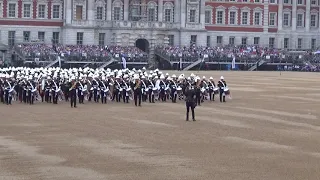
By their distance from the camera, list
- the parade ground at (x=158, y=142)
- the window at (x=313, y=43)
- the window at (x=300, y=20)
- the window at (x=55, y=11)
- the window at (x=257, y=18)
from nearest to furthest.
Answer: the parade ground at (x=158, y=142), the window at (x=55, y=11), the window at (x=257, y=18), the window at (x=300, y=20), the window at (x=313, y=43)

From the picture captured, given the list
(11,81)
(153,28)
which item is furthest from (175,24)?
(11,81)

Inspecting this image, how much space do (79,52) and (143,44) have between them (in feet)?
43.6

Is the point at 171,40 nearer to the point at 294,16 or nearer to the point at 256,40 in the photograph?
the point at 256,40

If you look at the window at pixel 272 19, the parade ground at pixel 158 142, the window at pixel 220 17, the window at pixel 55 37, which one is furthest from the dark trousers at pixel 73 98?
the window at pixel 272 19

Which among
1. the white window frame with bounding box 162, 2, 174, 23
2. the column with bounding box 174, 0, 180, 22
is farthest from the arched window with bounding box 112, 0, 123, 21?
the column with bounding box 174, 0, 180, 22

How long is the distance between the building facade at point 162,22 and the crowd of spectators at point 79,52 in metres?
3.16

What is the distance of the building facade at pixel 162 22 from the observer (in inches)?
3514

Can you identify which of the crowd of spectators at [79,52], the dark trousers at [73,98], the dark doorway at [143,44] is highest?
the dark doorway at [143,44]

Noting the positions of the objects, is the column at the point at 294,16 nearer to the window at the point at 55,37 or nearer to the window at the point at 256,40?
the window at the point at 256,40

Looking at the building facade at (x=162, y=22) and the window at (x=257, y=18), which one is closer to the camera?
the building facade at (x=162, y=22)

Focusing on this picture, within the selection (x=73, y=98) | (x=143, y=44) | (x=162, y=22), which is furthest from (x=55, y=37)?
(x=73, y=98)

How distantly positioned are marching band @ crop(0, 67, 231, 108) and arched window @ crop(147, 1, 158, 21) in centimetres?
4863

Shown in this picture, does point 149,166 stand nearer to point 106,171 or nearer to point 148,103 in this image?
point 106,171

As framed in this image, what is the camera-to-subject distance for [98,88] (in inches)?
1757
